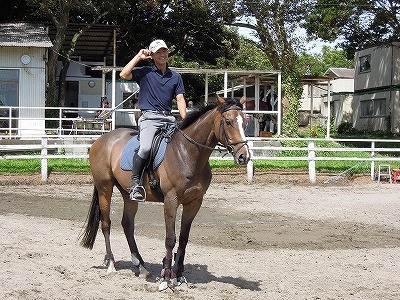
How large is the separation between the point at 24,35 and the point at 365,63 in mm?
24904

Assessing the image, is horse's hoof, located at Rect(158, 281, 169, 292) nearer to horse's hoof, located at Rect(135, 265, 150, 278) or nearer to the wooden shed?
horse's hoof, located at Rect(135, 265, 150, 278)

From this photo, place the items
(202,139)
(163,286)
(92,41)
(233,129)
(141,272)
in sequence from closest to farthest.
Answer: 1. (233,129)
2. (163,286)
3. (202,139)
4. (141,272)
5. (92,41)

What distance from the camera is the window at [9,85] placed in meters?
26.6

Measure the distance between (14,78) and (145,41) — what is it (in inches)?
676

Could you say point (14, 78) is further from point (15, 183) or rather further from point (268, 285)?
point (268, 285)

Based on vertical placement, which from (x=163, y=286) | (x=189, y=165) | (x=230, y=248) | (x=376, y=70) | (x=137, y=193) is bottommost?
(x=230, y=248)

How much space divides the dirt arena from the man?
125 centimetres

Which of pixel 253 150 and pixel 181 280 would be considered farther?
pixel 253 150

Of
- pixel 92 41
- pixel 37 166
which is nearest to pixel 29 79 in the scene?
pixel 37 166

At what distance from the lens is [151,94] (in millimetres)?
7688

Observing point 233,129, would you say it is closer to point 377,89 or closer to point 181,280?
point 181,280

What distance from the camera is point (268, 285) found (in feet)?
24.8

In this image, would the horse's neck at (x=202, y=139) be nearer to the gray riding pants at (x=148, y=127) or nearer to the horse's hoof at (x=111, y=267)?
the gray riding pants at (x=148, y=127)

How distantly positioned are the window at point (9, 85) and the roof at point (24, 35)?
1322mm
